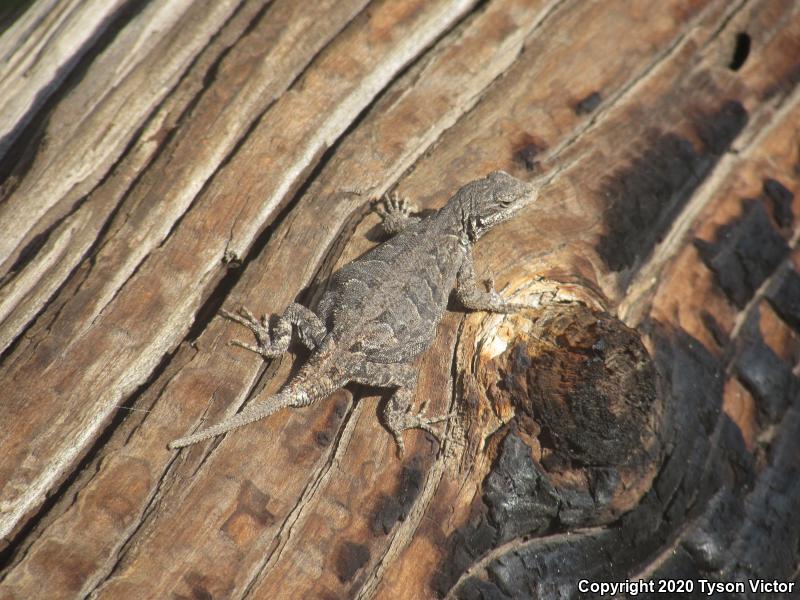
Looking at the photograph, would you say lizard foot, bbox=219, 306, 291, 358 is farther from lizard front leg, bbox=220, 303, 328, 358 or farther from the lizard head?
the lizard head

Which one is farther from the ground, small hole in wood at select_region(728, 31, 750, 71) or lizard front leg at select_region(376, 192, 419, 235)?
lizard front leg at select_region(376, 192, 419, 235)

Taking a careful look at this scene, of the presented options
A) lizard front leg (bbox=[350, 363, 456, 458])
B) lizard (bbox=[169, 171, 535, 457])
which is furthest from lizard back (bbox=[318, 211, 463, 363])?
lizard front leg (bbox=[350, 363, 456, 458])

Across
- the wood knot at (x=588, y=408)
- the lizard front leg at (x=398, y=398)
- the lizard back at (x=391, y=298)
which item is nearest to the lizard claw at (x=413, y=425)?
the lizard front leg at (x=398, y=398)

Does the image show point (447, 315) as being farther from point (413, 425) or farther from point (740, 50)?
point (740, 50)

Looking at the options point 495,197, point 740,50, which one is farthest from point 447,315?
point 740,50

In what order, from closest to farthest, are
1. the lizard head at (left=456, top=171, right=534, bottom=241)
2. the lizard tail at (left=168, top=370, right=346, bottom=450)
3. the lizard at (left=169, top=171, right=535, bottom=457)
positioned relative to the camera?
the lizard tail at (left=168, top=370, right=346, bottom=450) < the lizard at (left=169, top=171, right=535, bottom=457) < the lizard head at (left=456, top=171, right=534, bottom=241)

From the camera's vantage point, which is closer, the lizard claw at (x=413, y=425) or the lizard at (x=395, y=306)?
the lizard claw at (x=413, y=425)

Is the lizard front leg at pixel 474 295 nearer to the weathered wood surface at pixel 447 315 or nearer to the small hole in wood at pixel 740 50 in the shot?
the weathered wood surface at pixel 447 315
